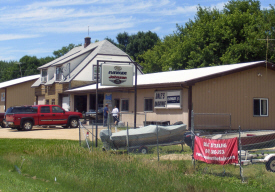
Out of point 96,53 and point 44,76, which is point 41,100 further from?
point 96,53

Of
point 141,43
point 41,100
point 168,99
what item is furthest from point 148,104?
point 141,43

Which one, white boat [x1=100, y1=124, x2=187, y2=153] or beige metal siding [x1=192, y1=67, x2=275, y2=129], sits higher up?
beige metal siding [x1=192, y1=67, x2=275, y2=129]

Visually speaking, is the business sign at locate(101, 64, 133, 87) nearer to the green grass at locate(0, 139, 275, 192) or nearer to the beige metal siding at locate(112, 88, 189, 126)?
the beige metal siding at locate(112, 88, 189, 126)

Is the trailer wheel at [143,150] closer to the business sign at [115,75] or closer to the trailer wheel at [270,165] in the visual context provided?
the trailer wheel at [270,165]

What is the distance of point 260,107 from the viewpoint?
2498 cm

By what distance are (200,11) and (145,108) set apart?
28.7 m

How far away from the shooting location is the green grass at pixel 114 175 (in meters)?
9.27

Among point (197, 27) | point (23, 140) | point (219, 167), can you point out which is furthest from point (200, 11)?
point (219, 167)

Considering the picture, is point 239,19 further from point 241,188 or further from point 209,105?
point 241,188

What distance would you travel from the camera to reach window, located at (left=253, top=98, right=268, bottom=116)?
24.9 metres

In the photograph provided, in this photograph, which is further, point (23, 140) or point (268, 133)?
point (23, 140)

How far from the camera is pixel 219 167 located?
38.9 feet

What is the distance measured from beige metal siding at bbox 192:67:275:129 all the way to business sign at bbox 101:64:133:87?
495 cm

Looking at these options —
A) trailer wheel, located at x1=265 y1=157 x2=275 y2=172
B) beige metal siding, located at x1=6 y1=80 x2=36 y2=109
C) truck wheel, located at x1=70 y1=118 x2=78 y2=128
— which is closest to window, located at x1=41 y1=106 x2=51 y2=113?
truck wheel, located at x1=70 y1=118 x2=78 y2=128
